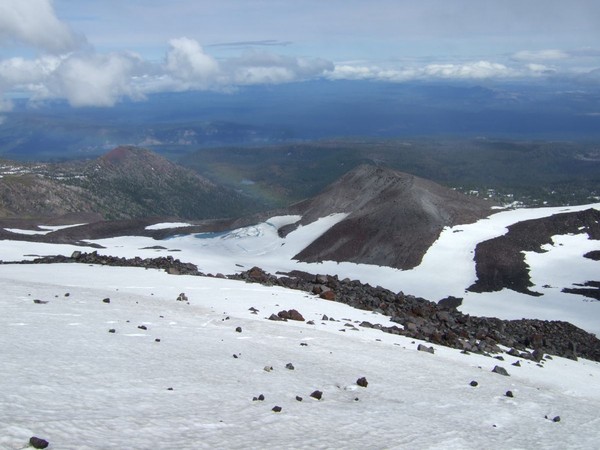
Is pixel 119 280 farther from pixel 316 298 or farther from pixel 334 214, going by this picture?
pixel 334 214

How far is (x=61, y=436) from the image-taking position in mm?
8438

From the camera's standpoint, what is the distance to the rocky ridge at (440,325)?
2373cm

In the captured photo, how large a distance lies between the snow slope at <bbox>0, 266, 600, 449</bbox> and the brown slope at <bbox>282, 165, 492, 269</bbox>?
35.7m

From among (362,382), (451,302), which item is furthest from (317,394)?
(451,302)

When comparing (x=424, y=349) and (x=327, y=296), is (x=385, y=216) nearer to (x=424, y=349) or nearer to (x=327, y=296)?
(x=327, y=296)

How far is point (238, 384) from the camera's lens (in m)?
13.1

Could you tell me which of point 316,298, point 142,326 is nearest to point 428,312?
point 316,298

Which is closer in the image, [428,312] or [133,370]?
[133,370]

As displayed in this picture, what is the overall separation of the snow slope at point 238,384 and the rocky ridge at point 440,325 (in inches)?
73.7

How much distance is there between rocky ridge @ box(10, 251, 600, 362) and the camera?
23.7 m

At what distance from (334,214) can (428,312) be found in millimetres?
46003

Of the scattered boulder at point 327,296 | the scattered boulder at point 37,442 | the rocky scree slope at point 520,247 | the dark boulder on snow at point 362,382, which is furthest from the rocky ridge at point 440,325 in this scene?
the scattered boulder at point 37,442

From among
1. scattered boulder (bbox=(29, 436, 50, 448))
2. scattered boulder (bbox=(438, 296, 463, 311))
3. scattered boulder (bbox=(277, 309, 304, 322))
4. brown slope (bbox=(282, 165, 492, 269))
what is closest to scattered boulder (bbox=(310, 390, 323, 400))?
scattered boulder (bbox=(29, 436, 50, 448))

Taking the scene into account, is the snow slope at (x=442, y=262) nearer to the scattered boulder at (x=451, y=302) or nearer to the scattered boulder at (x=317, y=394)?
Answer: the scattered boulder at (x=451, y=302)
